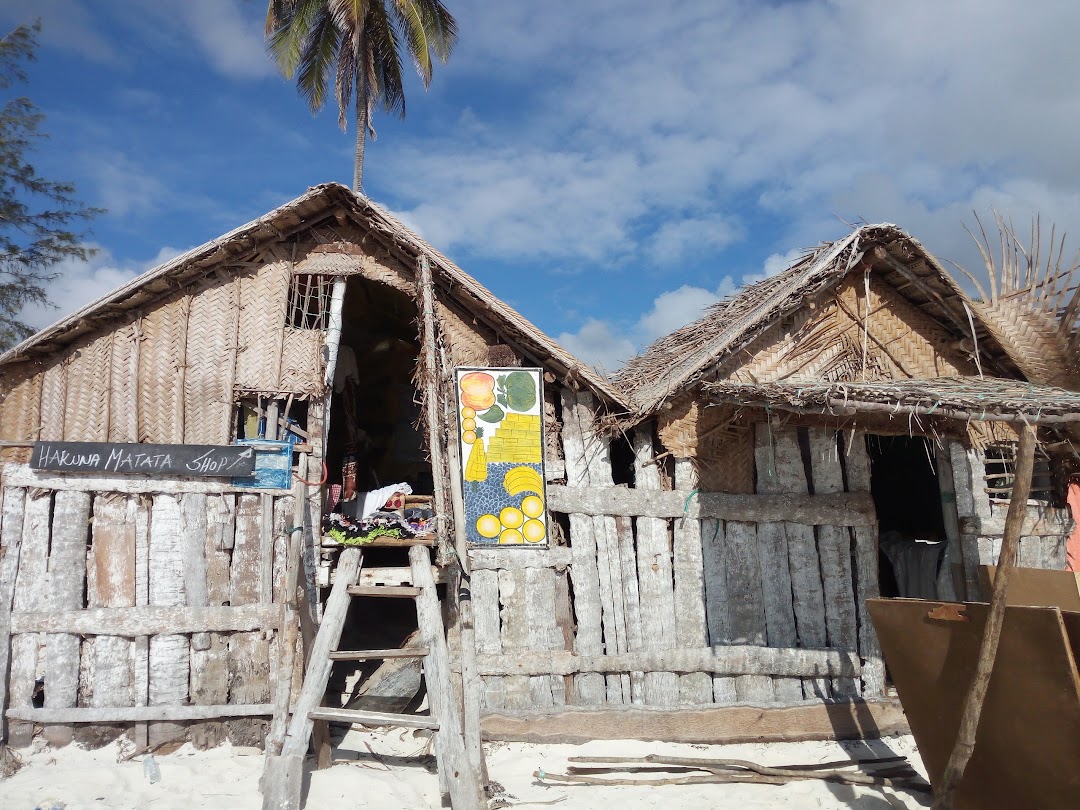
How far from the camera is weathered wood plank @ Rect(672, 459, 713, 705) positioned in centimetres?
626

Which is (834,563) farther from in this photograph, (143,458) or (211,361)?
A: (143,458)

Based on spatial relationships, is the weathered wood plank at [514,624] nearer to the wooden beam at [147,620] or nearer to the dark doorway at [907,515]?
the wooden beam at [147,620]

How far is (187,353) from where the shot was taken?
20.4 ft

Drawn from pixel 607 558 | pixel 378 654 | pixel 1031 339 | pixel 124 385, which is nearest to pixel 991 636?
pixel 607 558

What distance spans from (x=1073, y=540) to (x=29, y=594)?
31.3ft

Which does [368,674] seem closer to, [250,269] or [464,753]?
[464,753]

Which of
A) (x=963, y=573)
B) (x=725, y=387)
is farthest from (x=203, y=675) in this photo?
(x=963, y=573)

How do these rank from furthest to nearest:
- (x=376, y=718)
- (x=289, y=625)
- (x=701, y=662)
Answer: (x=701, y=662)
(x=289, y=625)
(x=376, y=718)

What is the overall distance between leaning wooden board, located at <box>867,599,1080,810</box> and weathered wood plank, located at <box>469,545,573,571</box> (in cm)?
263

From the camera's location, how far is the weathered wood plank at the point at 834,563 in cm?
647

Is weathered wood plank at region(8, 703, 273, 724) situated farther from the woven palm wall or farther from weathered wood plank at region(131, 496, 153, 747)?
the woven palm wall

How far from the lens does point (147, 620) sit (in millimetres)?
5754

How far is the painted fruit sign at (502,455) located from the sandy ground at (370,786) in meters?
1.87

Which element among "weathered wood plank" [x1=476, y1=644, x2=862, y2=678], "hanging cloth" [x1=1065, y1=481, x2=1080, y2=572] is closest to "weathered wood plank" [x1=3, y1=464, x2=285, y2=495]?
"weathered wood plank" [x1=476, y1=644, x2=862, y2=678]
